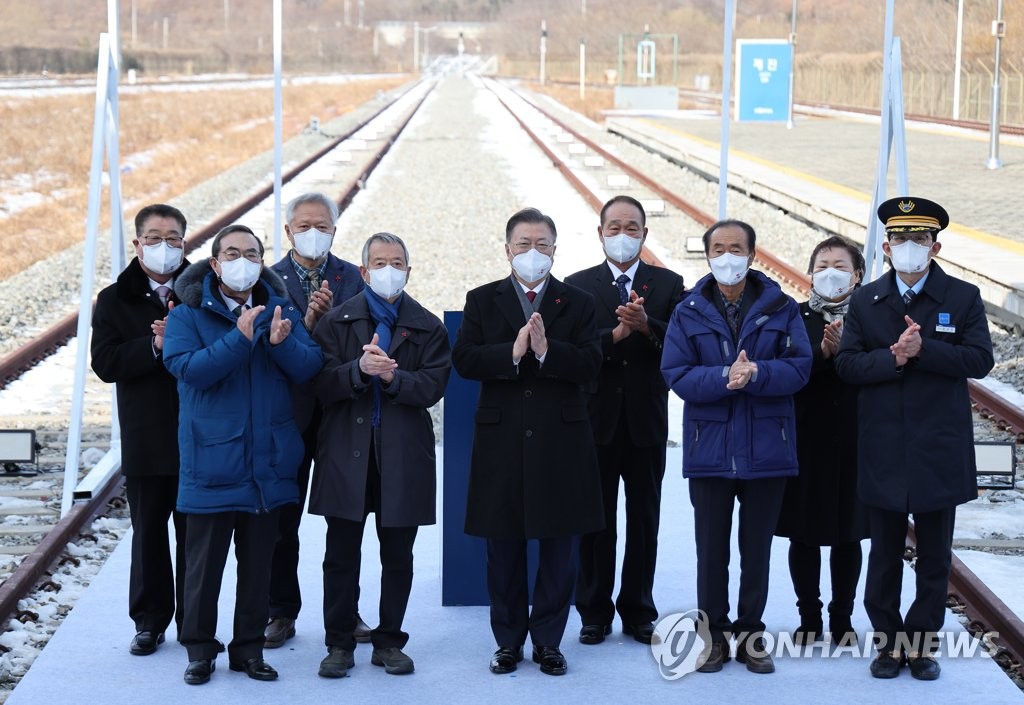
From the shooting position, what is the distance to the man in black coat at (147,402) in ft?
20.9

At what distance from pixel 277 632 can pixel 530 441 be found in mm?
1377

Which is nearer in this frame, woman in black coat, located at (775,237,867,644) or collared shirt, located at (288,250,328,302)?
woman in black coat, located at (775,237,867,644)

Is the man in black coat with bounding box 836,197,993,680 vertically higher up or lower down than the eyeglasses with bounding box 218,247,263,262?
lower down

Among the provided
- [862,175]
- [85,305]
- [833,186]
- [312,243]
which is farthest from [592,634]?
[862,175]

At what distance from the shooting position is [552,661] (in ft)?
20.3

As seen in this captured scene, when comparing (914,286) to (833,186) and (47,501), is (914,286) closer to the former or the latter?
(47,501)

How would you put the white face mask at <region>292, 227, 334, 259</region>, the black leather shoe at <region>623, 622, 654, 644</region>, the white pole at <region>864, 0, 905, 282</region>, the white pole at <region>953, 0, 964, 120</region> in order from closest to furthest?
the black leather shoe at <region>623, 622, 654, 644</region> < the white face mask at <region>292, 227, 334, 259</region> < the white pole at <region>864, 0, 905, 282</region> < the white pole at <region>953, 0, 964, 120</region>

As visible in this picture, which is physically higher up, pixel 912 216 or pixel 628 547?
pixel 912 216

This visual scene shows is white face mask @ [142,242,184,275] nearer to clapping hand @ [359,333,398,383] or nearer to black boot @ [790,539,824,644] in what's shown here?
clapping hand @ [359,333,398,383]

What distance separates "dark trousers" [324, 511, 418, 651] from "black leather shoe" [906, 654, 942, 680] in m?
1.99

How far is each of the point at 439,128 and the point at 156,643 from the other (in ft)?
137

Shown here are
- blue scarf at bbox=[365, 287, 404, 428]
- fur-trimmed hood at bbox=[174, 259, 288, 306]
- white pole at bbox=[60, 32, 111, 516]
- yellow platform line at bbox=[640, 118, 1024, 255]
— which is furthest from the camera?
yellow platform line at bbox=[640, 118, 1024, 255]

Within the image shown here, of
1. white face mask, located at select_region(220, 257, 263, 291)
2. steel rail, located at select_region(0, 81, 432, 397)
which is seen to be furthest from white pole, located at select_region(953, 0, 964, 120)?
white face mask, located at select_region(220, 257, 263, 291)

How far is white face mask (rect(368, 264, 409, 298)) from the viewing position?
621 cm
